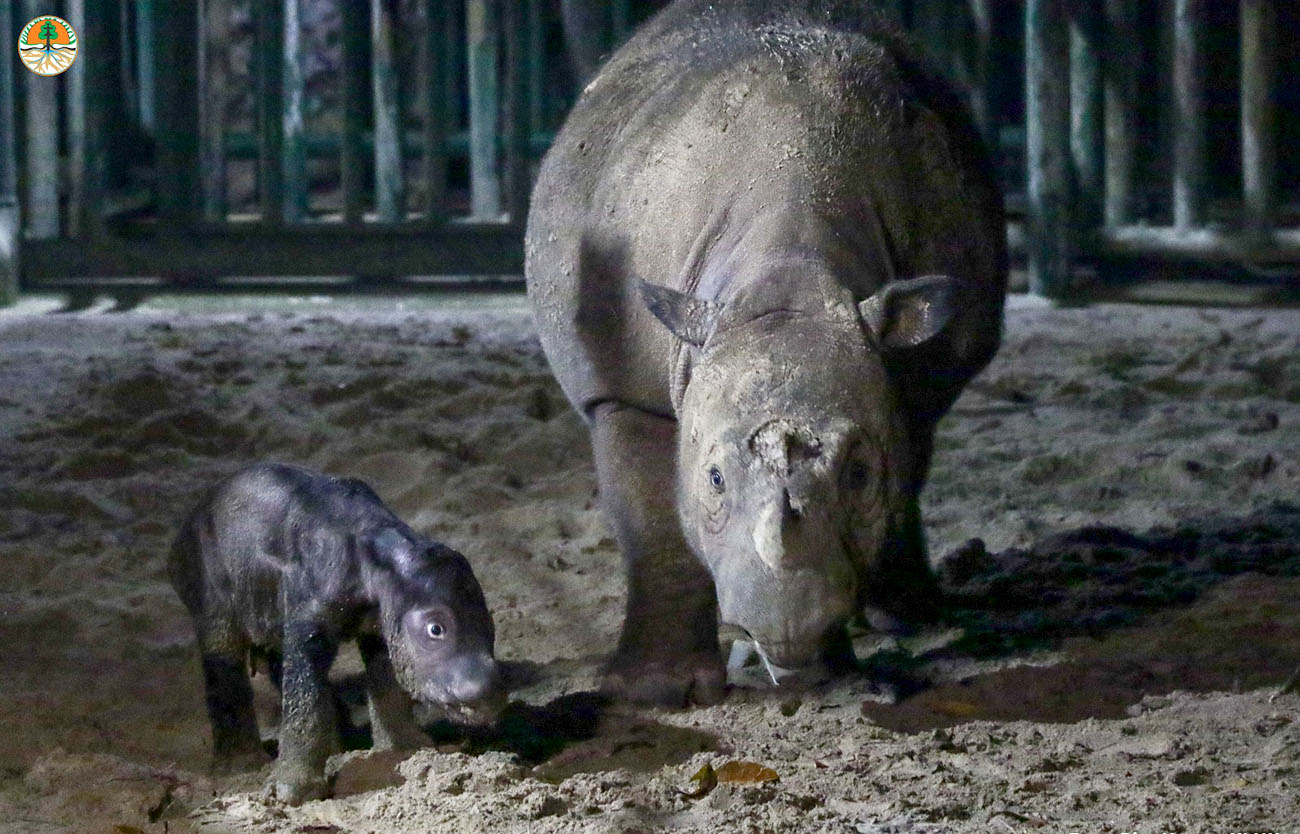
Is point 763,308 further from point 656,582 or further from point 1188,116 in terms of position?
point 1188,116

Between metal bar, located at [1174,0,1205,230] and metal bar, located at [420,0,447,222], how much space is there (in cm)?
360

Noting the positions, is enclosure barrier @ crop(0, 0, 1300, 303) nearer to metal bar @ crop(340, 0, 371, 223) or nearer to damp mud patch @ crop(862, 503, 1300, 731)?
metal bar @ crop(340, 0, 371, 223)

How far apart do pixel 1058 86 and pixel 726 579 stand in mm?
6391

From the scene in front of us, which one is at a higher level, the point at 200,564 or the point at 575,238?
the point at 575,238

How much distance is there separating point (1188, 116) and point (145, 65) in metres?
5.38

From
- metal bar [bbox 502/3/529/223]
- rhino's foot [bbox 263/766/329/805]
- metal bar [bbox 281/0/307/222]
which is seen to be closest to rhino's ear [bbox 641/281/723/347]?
rhino's foot [bbox 263/766/329/805]

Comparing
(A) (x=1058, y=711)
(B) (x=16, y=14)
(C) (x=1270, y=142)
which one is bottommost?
(A) (x=1058, y=711)

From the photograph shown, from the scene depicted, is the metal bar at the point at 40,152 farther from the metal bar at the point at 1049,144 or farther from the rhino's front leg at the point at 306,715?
the rhino's front leg at the point at 306,715

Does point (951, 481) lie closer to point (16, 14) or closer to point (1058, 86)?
point (1058, 86)

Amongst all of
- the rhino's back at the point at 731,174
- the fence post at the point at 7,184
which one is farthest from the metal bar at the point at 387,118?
the rhino's back at the point at 731,174

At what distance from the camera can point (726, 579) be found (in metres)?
3.00

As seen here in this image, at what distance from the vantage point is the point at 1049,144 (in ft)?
29.0

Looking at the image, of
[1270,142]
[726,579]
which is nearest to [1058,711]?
[726,579]

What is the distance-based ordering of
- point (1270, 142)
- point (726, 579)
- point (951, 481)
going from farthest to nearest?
point (1270, 142), point (951, 481), point (726, 579)
